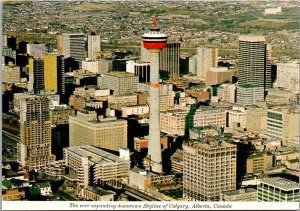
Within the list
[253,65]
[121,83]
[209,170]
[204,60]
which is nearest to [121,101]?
[121,83]

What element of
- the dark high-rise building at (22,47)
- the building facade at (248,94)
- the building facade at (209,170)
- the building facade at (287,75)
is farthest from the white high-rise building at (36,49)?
the building facade at (209,170)

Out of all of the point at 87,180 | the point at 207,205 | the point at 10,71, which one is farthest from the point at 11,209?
the point at 10,71

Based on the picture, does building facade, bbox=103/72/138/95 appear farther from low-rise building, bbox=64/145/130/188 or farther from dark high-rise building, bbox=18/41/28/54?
low-rise building, bbox=64/145/130/188

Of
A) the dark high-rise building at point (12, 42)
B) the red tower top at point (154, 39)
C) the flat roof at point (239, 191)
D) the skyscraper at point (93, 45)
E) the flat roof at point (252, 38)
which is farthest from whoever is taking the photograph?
the skyscraper at point (93, 45)

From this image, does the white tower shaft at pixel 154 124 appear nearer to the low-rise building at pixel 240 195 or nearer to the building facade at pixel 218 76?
the low-rise building at pixel 240 195

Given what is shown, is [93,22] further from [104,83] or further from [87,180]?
[87,180]

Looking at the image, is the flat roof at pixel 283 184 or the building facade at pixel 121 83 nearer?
the flat roof at pixel 283 184

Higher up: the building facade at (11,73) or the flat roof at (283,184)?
the building facade at (11,73)
